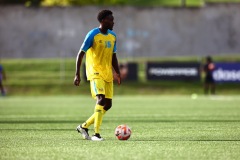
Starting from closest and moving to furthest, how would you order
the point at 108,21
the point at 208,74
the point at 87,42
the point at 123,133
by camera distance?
the point at 123,133 → the point at 108,21 → the point at 87,42 → the point at 208,74

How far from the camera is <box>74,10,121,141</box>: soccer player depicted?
14.0m

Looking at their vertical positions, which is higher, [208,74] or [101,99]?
[101,99]

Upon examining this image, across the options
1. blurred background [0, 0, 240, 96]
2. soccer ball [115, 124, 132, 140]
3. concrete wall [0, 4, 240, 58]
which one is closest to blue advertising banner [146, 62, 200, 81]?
blurred background [0, 0, 240, 96]

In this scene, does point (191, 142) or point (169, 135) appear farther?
point (169, 135)

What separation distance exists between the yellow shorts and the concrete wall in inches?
1255

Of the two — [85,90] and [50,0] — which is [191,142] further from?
[50,0]

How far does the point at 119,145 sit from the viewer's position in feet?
41.9

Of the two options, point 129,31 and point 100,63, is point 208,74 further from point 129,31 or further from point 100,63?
point 100,63

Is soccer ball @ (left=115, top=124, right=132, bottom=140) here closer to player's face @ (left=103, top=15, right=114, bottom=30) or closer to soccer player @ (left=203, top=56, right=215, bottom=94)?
player's face @ (left=103, top=15, right=114, bottom=30)

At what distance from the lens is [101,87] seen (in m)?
14.0

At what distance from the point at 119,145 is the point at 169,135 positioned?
2.45 meters

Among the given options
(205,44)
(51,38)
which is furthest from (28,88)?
(205,44)

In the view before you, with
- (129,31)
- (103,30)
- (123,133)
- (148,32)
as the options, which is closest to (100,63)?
(103,30)

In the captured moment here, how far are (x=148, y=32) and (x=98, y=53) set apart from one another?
106 ft
